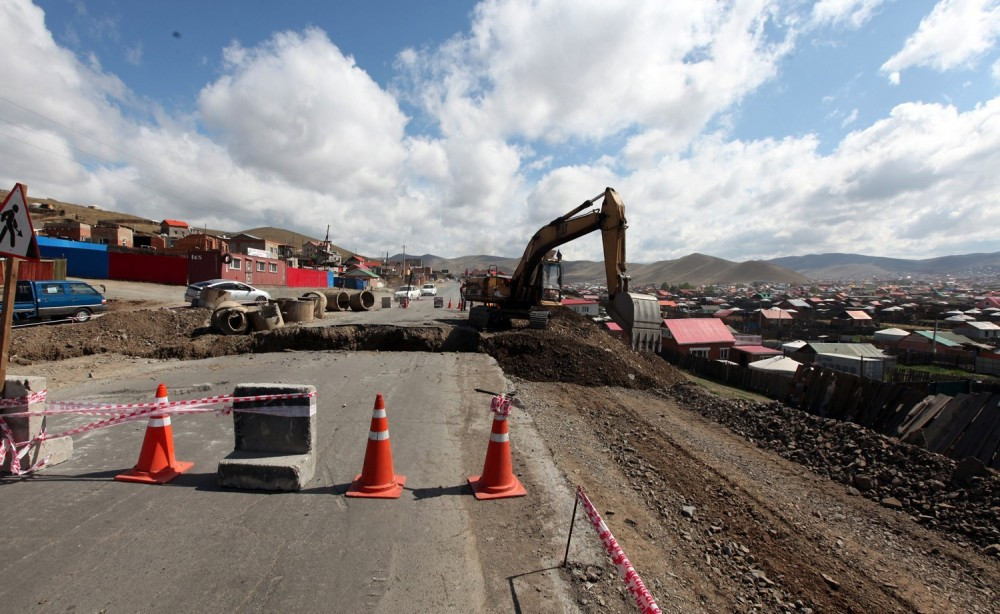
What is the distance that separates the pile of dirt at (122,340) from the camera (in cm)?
1153

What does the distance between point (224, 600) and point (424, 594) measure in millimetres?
1260

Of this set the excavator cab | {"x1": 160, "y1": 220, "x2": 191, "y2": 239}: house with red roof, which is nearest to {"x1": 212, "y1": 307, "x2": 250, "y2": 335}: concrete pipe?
the excavator cab

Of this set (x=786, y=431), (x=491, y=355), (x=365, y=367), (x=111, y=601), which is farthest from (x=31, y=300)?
(x=786, y=431)

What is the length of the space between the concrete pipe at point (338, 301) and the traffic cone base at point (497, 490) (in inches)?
844

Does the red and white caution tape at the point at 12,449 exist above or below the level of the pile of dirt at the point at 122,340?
below

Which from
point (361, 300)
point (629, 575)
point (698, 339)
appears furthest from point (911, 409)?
point (698, 339)

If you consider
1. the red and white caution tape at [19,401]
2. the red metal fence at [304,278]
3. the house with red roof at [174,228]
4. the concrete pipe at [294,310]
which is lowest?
the red and white caution tape at [19,401]

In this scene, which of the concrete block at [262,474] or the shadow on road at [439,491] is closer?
the concrete block at [262,474]

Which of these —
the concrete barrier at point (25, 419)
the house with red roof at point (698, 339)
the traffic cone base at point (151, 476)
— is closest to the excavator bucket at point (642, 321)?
the traffic cone base at point (151, 476)

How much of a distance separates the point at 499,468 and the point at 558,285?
1227 centimetres

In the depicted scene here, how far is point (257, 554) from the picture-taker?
130 inches

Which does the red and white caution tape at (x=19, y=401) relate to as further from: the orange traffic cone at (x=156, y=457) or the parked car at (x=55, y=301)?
the parked car at (x=55, y=301)

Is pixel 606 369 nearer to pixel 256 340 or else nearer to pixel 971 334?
pixel 256 340

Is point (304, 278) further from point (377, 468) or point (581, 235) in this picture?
point (377, 468)
